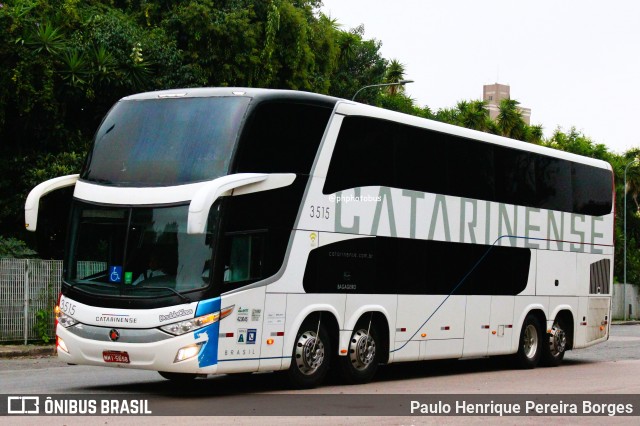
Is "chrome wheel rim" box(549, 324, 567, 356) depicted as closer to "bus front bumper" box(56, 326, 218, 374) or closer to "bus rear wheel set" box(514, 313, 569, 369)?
"bus rear wheel set" box(514, 313, 569, 369)

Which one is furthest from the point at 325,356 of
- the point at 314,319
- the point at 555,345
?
the point at 555,345

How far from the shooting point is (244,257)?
47.2 feet

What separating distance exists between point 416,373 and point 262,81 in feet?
60.5

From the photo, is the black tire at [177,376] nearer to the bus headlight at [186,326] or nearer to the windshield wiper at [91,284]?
the windshield wiper at [91,284]

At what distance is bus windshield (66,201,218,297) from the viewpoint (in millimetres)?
13789

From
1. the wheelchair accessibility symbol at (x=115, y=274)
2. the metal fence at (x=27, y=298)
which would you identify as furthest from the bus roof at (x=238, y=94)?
the metal fence at (x=27, y=298)

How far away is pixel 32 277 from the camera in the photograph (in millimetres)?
25016

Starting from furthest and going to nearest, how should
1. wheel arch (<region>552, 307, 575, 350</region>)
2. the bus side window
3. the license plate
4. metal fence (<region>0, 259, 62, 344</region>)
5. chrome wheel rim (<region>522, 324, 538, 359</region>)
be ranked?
1. metal fence (<region>0, 259, 62, 344</region>)
2. wheel arch (<region>552, 307, 575, 350</region>)
3. chrome wheel rim (<region>522, 324, 538, 359</region>)
4. the bus side window
5. the license plate

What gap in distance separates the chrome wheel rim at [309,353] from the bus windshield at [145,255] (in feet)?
7.30

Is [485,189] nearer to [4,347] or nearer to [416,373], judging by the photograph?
[416,373]

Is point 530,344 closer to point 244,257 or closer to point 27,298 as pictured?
point 244,257

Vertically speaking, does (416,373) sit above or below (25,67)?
below

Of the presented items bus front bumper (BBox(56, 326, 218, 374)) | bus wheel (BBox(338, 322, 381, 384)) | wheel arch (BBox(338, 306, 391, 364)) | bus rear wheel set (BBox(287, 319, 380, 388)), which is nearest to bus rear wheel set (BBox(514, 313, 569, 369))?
wheel arch (BBox(338, 306, 391, 364))

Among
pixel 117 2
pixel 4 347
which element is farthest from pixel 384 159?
pixel 117 2
